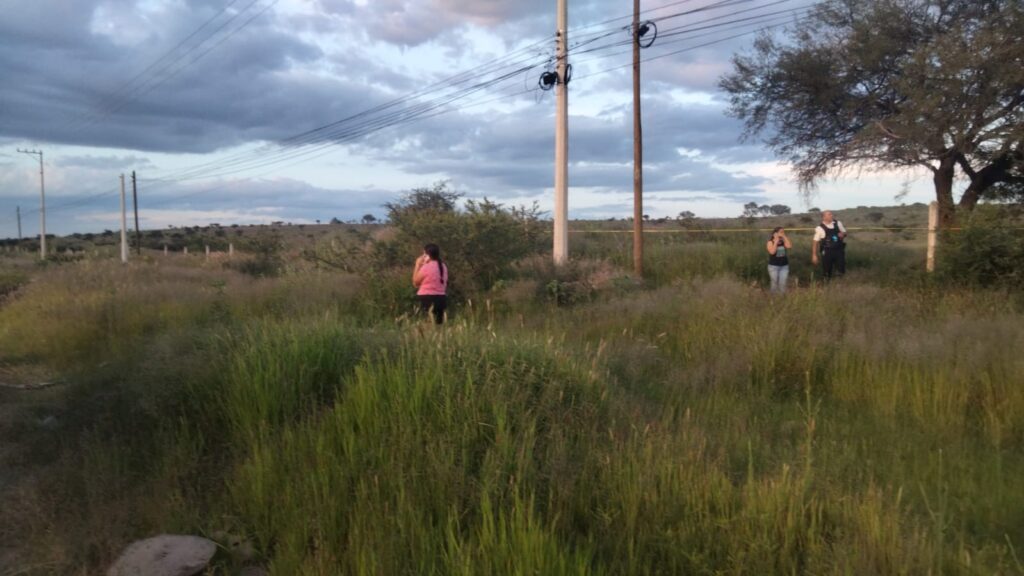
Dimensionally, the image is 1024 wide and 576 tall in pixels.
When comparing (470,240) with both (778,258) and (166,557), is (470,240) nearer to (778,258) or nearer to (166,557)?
(778,258)

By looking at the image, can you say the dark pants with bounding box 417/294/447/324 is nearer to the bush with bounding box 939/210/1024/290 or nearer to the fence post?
the bush with bounding box 939/210/1024/290

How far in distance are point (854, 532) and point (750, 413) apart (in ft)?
9.40

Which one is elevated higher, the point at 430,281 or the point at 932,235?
the point at 932,235

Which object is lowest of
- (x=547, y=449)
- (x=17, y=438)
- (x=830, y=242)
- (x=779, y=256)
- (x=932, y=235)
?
(x=17, y=438)

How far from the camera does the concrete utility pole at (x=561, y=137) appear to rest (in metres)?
17.0

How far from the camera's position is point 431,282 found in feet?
37.6

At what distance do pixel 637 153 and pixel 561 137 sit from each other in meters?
1.84

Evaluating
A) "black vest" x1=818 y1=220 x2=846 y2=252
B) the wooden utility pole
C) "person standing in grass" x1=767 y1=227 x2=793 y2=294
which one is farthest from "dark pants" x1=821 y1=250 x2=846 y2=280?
the wooden utility pole

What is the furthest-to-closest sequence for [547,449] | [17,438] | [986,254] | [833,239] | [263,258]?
[263,258], [833,239], [986,254], [17,438], [547,449]

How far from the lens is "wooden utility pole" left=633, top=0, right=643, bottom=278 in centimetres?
1689

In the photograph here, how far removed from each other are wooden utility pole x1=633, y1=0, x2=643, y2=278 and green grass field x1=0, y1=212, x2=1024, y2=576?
728 centimetres

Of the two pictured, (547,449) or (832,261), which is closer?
(547,449)

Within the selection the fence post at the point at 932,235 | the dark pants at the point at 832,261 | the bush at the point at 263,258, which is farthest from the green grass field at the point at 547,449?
the bush at the point at 263,258

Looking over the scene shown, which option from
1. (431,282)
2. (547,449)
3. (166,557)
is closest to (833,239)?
(431,282)
